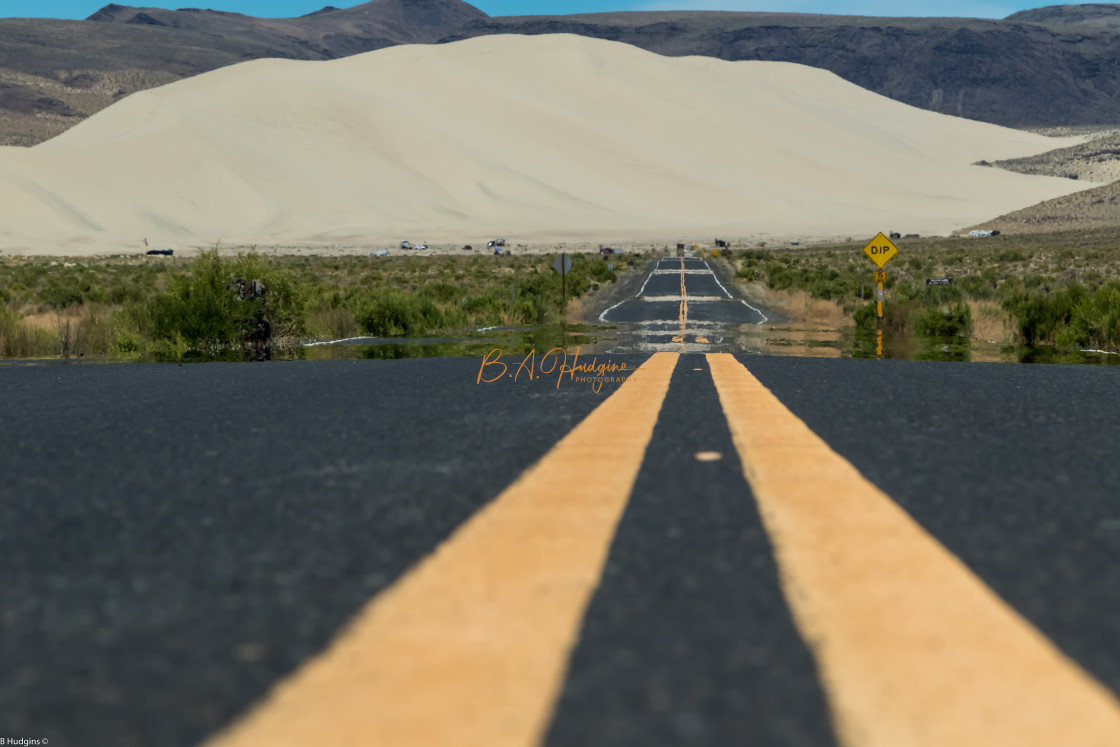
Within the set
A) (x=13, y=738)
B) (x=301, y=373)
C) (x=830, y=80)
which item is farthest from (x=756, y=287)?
(x=830, y=80)

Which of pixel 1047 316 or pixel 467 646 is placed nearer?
pixel 467 646

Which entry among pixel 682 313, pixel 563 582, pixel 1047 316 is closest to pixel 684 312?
pixel 682 313

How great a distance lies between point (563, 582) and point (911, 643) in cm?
90

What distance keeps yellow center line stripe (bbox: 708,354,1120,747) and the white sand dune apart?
9052 centimetres

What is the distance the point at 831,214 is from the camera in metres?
120

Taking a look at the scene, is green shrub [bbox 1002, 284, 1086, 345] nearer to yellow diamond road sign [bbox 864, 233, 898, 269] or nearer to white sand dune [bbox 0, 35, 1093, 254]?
yellow diamond road sign [bbox 864, 233, 898, 269]

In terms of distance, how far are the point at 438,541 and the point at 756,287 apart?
139ft

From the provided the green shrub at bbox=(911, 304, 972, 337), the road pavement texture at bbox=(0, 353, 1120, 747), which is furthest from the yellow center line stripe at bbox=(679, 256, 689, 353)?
the road pavement texture at bbox=(0, 353, 1120, 747)

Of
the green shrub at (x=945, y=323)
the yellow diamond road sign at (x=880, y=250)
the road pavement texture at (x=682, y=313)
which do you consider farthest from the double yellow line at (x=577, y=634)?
the green shrub at (x=945, y=323)

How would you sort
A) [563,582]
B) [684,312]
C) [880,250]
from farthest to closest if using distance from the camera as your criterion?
1. [684,312]
2. [880,250]
3. [563,582]

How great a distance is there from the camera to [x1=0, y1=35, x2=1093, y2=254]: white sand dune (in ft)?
328

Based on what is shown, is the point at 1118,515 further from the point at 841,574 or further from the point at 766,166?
the point at 766,166

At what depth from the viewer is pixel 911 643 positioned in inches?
97.7

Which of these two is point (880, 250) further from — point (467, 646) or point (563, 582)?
point (467, 646)
